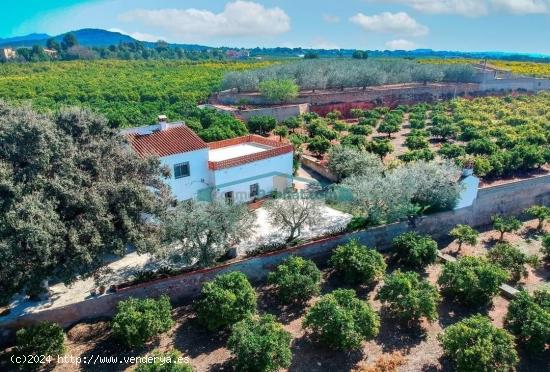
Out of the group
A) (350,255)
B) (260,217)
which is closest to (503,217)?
(350,255)

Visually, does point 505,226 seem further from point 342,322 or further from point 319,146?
point 319,146

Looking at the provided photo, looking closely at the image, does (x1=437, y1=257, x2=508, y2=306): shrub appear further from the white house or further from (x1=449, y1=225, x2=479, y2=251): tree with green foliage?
the white house

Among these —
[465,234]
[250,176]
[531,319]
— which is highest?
[250,176]

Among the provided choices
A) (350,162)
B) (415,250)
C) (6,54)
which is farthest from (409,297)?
(6,54)

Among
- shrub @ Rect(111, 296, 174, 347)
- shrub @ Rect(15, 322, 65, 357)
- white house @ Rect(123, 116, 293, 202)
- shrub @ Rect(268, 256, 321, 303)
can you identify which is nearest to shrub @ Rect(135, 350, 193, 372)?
shrub @ Rect(111, 296, 174, 347)

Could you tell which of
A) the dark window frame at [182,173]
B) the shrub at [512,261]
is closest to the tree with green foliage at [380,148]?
the shrub at [512,261]

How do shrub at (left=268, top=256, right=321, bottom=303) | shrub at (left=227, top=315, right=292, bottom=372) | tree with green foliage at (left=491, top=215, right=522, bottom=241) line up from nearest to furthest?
shrub at (left=227, top=315, right=292, bottom=372) → shrub at (left=268, top=256, right=321, bottom=303) → tree with green foliage at (left=491, top=215, right=522, bottom=241)
